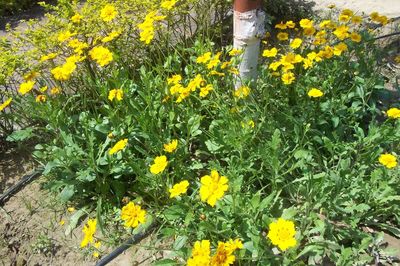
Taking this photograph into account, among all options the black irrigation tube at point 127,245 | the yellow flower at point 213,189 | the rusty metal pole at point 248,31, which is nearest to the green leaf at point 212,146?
the rusty metal pole at point 248,31

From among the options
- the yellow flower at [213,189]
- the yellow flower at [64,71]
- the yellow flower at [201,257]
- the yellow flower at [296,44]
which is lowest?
the yellow flower at [201,257]

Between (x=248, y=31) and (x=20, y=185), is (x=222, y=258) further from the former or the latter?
(x=20, y=185)

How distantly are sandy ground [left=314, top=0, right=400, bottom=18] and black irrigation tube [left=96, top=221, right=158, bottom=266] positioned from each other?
2.93 metres

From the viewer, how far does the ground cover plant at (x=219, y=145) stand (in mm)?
2160

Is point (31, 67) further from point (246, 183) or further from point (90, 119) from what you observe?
point (246, 183)

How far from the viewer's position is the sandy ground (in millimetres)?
4172

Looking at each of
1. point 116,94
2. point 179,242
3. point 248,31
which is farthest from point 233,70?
point 179,242

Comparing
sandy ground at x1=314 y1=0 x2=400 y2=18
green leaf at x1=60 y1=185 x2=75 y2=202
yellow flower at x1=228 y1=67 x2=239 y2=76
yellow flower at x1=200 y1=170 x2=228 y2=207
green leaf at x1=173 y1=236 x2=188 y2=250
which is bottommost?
green leaf at x1=173 y1=236 x2=188 y2=250

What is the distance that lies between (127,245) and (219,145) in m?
0.78

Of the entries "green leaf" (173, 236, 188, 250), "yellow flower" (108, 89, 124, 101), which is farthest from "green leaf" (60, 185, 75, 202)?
"green leaf" (173, 236, 188, 250)

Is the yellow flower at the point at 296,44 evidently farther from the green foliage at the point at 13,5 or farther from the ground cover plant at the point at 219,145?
the green foliage at the point at 13,5

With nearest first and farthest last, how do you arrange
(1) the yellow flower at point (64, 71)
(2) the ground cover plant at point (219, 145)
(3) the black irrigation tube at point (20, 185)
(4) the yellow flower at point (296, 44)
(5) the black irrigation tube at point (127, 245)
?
(2) the ground cover plant at point (219, 145) < (5) the black irrigation tube at point (127, 245) < (1) the yellow flower at point (64, 71) < (4) the yellow flower at point (296, 44) < (3) the black irrigation tube at point (20, 185)

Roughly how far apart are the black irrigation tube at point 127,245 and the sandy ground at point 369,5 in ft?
9.62

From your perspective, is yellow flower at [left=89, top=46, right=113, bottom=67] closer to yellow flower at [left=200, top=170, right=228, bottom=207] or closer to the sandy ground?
yellow flower at [left=200, top=170, right=228, bottom=207]
